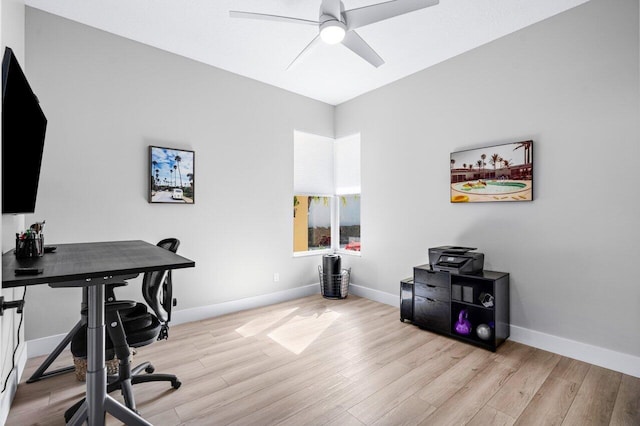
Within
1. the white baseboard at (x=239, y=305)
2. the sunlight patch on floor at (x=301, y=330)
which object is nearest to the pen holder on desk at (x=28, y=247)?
the white baseboard at (x=239, y=305)

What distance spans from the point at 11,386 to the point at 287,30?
10.9ft

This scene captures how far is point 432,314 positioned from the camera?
10.1 feet

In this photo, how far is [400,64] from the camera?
11.5 ft

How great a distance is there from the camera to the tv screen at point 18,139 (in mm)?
1478

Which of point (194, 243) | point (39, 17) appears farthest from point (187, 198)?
point (39, 17)

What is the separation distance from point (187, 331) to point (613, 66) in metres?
4.32

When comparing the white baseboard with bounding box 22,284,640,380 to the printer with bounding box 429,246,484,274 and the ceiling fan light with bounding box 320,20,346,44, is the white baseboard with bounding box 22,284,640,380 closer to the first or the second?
the printer with bounding box 429,246,484,274

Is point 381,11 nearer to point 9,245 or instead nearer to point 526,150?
point 526,150

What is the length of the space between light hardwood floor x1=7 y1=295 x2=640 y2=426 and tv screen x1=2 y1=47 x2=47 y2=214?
131cm

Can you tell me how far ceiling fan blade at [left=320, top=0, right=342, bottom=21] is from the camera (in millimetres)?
2079

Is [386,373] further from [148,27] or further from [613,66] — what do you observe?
[148,27]

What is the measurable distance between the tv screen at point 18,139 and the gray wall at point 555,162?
3.39 metres

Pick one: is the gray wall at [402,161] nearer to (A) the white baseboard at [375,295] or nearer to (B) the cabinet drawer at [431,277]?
(A) the white baseboard at [375,295]

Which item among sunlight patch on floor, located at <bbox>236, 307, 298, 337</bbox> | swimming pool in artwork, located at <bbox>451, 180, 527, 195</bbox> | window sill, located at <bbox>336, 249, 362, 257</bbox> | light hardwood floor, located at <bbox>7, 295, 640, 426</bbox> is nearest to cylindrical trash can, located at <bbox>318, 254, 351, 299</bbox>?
window sill, located at <bbox>336, 249, 362, 257</bbox>
